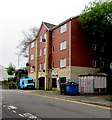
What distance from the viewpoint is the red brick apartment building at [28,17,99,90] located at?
29.3 m

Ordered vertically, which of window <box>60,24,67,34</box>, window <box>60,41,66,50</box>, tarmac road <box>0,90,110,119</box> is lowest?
tarmac road <box>0,90,110,119</box>

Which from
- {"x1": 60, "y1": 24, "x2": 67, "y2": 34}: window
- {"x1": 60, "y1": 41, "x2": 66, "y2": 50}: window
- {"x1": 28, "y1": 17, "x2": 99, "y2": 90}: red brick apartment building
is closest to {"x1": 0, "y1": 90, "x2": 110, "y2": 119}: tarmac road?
{"x1": 28, "y1": 17, "x2": 99, "y2": 90}: red brick apartment building

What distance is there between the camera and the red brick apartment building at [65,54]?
29328 millimetres

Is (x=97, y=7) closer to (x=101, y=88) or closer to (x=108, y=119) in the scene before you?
(x=101, y=88)

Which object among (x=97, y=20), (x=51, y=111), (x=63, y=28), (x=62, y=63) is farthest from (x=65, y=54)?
(x=51, y=111)

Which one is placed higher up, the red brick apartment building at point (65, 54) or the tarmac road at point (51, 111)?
the red brick apartment building at point (65, 54)

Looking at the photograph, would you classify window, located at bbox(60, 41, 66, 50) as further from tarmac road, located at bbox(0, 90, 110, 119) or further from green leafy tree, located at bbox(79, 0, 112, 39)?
tarmac road, located at bbox(0, 90, 110, 119)

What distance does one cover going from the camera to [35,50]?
1647 inches

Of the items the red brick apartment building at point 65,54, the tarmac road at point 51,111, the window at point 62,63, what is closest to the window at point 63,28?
the red brick apartment building at point 65,54

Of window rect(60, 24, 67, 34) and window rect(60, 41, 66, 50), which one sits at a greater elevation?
window rect(60, 24, 67, 34)

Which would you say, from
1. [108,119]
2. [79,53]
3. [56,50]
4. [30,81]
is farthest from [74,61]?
[108,119]

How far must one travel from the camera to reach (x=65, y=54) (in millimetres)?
30469

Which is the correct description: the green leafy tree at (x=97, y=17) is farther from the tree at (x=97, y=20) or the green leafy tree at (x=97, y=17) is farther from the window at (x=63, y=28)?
the window at (x=63, y=28)

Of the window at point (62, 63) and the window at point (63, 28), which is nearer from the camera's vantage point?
the window at point (62, 63)
